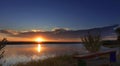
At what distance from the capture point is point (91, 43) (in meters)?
20.5

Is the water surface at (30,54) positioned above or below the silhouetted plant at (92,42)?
below

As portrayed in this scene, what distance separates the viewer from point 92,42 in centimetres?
2048

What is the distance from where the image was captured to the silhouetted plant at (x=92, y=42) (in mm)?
20406

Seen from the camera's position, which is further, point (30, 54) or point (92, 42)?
point (30, 54)

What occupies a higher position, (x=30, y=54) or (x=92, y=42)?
(x=92, y=42)

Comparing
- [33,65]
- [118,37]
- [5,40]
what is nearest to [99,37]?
[33,65]

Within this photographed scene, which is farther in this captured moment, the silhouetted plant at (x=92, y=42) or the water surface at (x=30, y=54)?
the water surface at (x=30, y=54)

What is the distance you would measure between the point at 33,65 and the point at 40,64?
0.43m

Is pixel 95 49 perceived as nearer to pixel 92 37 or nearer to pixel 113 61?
pixel 92 37

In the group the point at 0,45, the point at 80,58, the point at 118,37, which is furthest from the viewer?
Result: the point at 118,37

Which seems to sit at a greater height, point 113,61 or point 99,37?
point 99,37

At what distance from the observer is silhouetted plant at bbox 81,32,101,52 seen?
803 inches

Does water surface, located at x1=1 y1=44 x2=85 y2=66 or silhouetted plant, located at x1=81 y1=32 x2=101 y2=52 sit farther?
water surface, located at x1=1 y1=44 x2=85 y2=66

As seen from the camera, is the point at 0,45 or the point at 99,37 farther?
the point at 99,37
